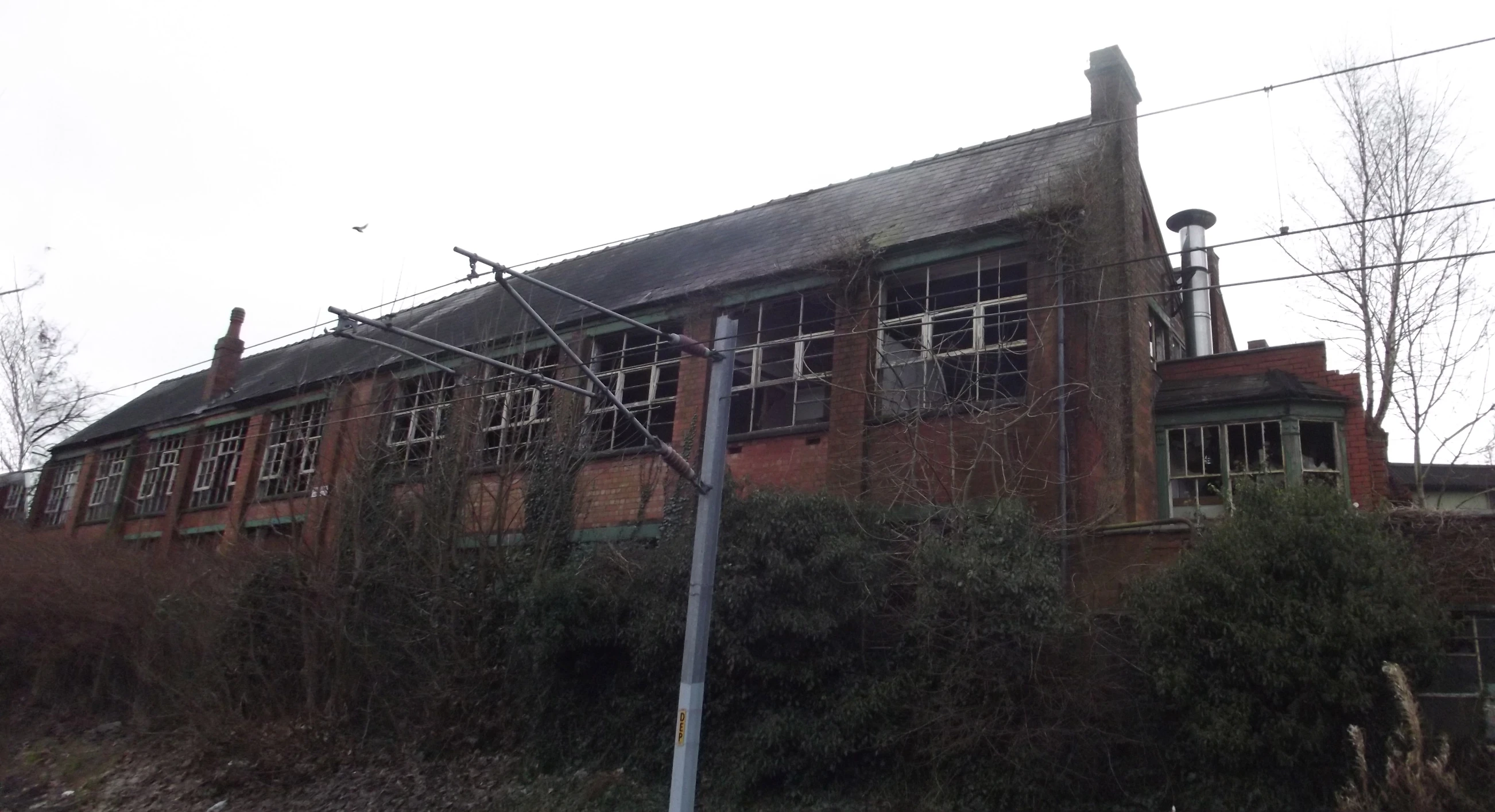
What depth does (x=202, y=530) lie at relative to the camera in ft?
91.3

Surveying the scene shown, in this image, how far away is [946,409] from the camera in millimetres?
14227

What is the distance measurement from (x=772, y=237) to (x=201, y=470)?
18403 mm

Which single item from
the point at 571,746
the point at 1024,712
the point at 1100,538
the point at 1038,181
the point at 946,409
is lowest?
the point at 571,746

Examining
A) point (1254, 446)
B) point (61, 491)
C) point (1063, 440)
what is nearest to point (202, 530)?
point (61, 491)

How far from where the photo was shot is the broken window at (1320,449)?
47.1 ft

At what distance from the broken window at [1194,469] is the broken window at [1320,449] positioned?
108cm

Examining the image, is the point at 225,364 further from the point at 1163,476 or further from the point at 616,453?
the point at 1163,476

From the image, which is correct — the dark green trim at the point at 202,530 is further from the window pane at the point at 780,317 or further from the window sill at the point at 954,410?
the window sill at the point at 954,410

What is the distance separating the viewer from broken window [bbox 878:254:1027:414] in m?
14.5

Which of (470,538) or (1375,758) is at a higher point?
(470,538)

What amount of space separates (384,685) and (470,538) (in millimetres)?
2526

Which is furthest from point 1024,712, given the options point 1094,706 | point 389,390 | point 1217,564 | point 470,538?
point 389,390

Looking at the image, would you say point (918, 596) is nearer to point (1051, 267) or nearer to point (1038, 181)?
point (1051, 267)

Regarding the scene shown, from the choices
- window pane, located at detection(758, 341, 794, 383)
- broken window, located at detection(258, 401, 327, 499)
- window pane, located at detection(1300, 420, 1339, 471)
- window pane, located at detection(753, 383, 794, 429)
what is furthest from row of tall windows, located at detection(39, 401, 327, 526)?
window pane, located at detection(1300, 420, 1339, 471)
